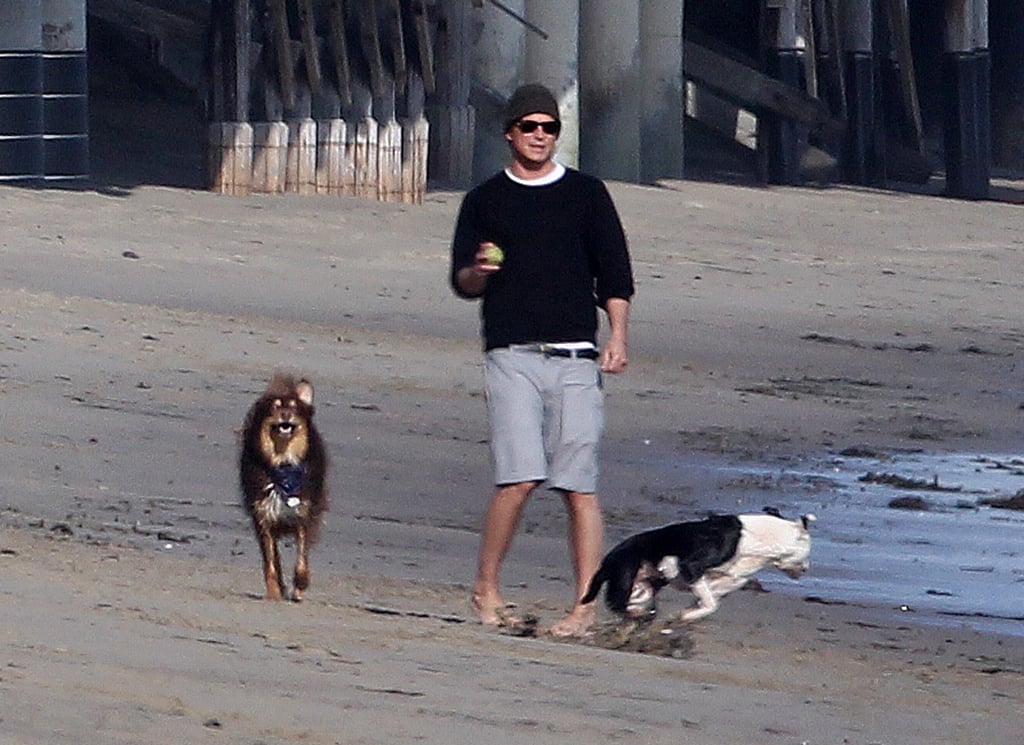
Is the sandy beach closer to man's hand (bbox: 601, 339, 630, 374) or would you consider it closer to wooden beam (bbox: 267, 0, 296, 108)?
man's hand (bbox: 601, 339, 630, 374)

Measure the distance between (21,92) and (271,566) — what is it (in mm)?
12383

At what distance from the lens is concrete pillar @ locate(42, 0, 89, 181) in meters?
19.5

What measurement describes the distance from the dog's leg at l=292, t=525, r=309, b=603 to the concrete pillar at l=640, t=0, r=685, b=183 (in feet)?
65.1

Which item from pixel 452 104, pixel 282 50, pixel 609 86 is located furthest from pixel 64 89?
pixel 609 86

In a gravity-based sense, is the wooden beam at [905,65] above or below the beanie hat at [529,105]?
above

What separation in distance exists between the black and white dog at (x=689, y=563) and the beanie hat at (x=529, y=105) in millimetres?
1208

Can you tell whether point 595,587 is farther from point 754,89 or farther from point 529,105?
point 754,89

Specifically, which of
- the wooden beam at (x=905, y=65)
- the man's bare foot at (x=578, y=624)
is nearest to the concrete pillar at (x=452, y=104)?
the wooden beam at (x=905, y=65)

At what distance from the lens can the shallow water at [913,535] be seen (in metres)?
8.65

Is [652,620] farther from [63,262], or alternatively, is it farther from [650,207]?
[650,207]

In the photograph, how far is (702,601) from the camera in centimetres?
737

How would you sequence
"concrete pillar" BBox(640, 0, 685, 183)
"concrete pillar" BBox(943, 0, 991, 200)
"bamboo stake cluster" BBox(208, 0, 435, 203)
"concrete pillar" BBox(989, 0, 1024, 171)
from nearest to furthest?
"bamboo stake cluster" BBox(208, 0, 435, 203) → "concrete pillar" BBox(640, 0, 685, 183) → "concrete pillar" BBox(943, 0, 991, 200) → "concrete pillar" BBox(989, 0, 1024, 171)

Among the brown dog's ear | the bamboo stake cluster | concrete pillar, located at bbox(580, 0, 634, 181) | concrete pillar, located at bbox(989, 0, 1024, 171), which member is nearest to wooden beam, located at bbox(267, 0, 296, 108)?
the bamboo stake cluster

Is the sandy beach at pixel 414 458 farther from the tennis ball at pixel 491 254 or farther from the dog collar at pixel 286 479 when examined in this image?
the tennis ball at pixel 491 254
